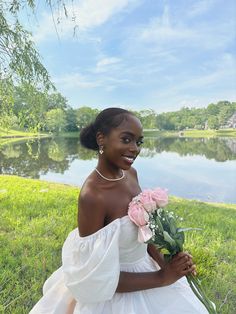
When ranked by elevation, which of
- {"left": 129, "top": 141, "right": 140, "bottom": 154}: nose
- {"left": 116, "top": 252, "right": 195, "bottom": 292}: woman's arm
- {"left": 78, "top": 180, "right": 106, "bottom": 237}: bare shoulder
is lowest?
{"left": 116, "top": 252, "right": 195, "bottom": 292}: woman's arm

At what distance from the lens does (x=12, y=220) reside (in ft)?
12.7

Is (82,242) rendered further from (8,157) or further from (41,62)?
(8,157)

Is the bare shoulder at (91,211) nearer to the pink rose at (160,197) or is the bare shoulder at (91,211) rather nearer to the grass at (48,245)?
the pink rose at (160,197)

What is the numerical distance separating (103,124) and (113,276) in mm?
592

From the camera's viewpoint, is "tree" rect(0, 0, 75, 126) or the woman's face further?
"tree" rect(0, 0, 75, 126)

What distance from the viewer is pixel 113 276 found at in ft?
3.94

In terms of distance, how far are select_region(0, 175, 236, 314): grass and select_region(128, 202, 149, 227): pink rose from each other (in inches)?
55.3

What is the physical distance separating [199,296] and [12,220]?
9.95 feet

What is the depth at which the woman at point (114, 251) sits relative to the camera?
1205 millimetres

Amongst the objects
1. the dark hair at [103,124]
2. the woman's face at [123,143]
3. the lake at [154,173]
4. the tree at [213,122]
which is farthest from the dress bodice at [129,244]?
the tree at [213,122]

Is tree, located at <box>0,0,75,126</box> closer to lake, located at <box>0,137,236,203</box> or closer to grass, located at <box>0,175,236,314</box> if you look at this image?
grass, located at <box>0,175,236,314</box>

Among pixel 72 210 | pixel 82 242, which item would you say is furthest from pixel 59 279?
pixel 72 210

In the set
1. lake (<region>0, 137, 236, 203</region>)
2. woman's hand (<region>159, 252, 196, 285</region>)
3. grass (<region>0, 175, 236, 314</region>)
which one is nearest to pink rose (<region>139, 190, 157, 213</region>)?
woman's hand (<region>159, 252, 196, 285</region>)

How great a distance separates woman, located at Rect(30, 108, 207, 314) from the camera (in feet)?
3.95
